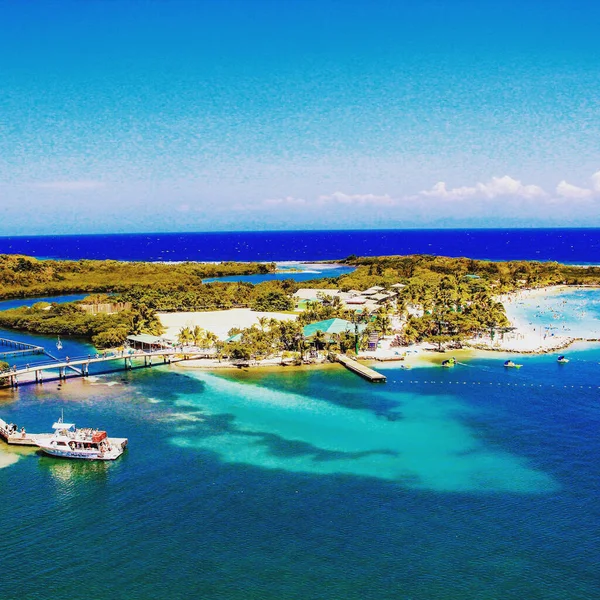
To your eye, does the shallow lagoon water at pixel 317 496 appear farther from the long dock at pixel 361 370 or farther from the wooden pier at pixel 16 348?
the wooden pier at pixel 16 348

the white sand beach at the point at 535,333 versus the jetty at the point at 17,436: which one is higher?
the white sand beach at the point at 535,333

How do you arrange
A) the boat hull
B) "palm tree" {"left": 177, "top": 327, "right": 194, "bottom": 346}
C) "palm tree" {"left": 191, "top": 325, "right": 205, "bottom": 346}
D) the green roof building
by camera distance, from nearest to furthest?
1. the boat hull
2. the green roof building
3. "palm tree" {"left": 191, "top": 325, "right": 205, "bottom": 346}
4. "palm tree" {"left": 177, "top": 327, "right": 194, "bottom": 346}

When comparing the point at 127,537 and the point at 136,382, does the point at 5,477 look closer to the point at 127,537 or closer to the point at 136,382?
the point at 127,537

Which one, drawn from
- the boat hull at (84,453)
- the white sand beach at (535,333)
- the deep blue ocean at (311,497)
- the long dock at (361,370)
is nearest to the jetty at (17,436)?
the deep blue ocean at (311,497)

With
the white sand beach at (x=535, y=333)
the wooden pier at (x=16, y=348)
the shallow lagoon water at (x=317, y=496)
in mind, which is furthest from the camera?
the white sand beach at (x=535, y=333)

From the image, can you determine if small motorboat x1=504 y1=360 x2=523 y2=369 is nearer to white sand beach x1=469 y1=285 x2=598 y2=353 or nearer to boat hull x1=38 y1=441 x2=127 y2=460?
white sand beach x1=469 y1=285 x2=598 y2=353

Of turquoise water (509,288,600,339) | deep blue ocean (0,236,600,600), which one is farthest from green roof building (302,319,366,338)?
turquoise water (509,288,600,339)

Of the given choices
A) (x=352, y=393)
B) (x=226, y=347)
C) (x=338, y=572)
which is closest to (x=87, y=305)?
(x=226, y=347)
